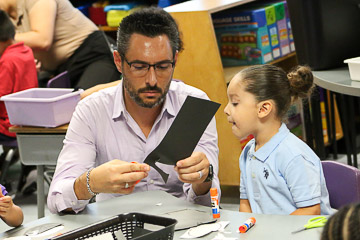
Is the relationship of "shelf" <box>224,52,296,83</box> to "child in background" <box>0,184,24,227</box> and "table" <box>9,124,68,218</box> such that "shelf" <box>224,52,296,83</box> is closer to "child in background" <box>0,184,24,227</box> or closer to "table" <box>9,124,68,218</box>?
"table" <box>9,124,68,218</box>

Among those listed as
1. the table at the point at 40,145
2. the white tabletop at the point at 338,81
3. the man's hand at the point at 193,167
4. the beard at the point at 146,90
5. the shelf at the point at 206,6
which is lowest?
the table at the point at 40,145

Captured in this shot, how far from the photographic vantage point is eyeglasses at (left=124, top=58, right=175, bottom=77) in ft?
7.51

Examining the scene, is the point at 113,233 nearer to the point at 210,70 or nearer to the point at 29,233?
the point at 29,233

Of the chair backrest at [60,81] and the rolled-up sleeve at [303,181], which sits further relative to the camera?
the chair backrest at [60,81]

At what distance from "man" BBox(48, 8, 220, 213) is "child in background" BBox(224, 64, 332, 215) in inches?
5.8

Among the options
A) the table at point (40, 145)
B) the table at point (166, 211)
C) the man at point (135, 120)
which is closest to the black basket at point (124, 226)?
the table at point (166, 211)

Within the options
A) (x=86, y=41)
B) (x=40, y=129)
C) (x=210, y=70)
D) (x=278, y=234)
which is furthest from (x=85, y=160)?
(x=86, y=41)

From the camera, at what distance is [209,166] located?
2057 millimetres

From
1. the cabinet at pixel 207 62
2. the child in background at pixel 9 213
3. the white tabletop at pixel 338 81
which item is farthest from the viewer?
the cabinet at pixel 207 62

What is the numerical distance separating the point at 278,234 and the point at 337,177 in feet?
1.63

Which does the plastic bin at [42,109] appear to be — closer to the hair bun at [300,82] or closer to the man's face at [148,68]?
the man's face at [148,68]

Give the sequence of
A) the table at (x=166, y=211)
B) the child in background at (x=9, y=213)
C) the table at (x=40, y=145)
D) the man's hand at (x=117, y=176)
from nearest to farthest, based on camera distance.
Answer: the table at (x=166, y=211), the man's hand at (x=117, y=176), the child in background at (x=9, y=213), the table at (x=40, y=145)

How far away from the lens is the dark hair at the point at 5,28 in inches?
171

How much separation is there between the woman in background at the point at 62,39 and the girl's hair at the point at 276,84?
2.20m
